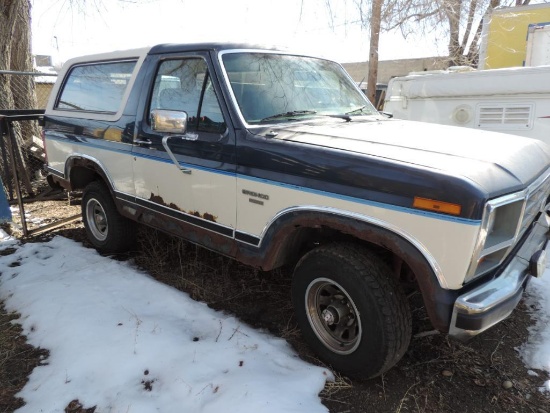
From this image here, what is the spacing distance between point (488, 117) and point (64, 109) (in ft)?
18.6

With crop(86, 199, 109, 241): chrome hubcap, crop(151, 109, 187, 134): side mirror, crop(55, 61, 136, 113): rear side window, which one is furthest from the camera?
crop(86, 199, 109, 241): chrome hubcap

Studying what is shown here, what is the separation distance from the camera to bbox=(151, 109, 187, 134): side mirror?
9.85 ft

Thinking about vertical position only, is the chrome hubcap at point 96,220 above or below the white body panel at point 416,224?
below

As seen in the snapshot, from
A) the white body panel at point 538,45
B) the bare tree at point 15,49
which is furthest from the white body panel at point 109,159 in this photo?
the white body panel at point 538,45

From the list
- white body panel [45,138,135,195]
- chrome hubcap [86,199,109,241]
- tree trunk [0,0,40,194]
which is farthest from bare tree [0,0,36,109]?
chrome hubcap [86,199,109,241]

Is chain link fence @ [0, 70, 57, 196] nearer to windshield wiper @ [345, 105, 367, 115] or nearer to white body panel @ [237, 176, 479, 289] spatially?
windshield wiper @ [345, 105, 367, 115]

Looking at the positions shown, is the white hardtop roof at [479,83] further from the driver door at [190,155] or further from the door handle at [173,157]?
the door handle at [173,157]

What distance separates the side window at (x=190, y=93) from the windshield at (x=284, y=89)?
0.21 m

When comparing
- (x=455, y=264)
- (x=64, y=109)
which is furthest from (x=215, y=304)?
(x=64, y=109)

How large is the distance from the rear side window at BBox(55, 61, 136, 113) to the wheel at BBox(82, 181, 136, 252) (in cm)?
86

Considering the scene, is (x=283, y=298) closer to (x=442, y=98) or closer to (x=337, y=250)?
(x=337, y=250)

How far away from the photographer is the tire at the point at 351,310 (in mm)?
2494

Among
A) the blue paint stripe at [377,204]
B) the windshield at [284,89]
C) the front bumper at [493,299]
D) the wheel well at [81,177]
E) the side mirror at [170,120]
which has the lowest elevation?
the front bumper at [493,299]

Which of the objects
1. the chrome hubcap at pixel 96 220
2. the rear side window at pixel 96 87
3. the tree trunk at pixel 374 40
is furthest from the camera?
the tree trunk at pixel 374 40
